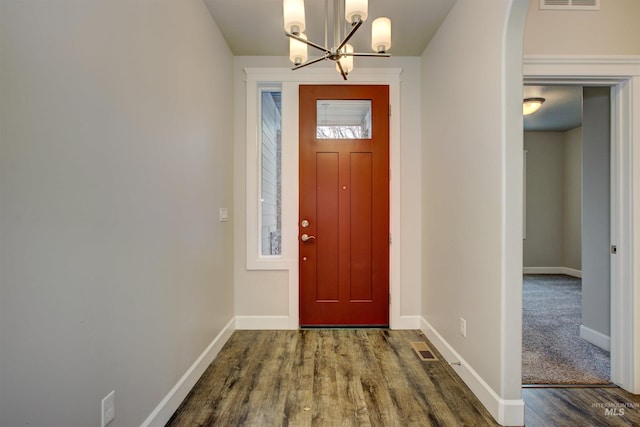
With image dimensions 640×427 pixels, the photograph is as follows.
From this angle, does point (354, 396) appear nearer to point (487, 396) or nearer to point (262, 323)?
point (487, 396)

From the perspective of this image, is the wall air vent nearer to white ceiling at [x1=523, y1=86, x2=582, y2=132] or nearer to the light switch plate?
white ceiling at [x1=523, y1=86, x2=582, y2=132]

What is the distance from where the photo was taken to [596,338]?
2.54m

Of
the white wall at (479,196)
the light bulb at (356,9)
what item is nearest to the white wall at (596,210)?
the white wall at (479,196)

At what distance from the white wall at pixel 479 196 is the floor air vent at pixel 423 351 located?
0.40ft

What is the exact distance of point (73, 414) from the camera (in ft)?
3.47

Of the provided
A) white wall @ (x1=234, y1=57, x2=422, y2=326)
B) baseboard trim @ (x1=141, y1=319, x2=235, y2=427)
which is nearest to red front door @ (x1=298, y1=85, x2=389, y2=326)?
white wall @ (x1=234, y1=57, x2=422, y2=326)

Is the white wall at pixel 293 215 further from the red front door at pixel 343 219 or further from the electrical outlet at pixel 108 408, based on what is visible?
the electrical outlet at pixel 108 408

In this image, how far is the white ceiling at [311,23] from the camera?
2221 millimetres

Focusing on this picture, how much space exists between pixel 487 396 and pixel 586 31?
2412 millimetres

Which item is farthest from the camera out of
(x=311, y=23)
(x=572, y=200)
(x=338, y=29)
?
(x=572, y=200)

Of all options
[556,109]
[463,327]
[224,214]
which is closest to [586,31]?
[463,327]

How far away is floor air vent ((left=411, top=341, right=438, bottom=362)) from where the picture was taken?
7.75ft

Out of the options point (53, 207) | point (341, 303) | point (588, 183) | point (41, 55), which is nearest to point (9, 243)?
point (53, 207)

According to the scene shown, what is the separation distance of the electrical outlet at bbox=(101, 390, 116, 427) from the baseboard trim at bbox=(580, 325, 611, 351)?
3467 millimetres
